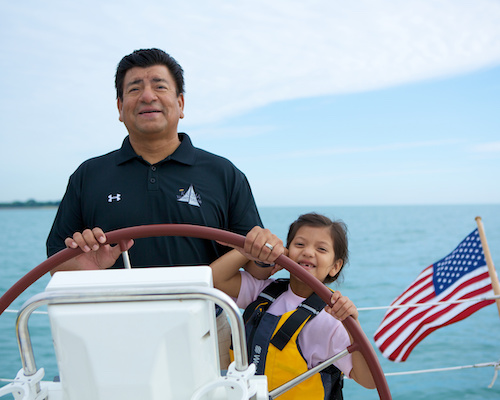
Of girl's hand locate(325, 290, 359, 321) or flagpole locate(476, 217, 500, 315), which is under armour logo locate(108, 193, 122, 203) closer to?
girl's hand locate(325, 290, 359, 321)

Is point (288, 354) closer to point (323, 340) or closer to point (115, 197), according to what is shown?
point (323, 340)

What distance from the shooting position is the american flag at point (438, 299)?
290 cm

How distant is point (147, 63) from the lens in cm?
171

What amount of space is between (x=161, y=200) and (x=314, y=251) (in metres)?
0.56

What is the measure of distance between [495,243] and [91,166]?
23.1 m

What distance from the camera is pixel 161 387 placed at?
0.93 meters

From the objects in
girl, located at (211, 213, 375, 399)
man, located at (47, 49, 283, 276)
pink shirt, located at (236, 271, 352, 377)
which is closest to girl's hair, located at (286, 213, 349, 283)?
girl, located at (211, 213, 375, 399)

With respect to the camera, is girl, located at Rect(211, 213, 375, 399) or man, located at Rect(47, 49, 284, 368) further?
man, located at Rect(47, 49, 284, 368)

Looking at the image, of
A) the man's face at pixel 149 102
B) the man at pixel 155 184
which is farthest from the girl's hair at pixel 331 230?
the man's face at pixel 149 102

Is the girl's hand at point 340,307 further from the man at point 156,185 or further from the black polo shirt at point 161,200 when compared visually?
the black polo shirt at point 161,200

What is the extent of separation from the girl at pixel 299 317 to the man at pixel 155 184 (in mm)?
109

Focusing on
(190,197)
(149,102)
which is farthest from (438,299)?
(149,102)

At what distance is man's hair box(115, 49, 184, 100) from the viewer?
171 centimetres

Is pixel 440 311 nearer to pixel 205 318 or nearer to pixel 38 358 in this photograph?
pixel 205 318
